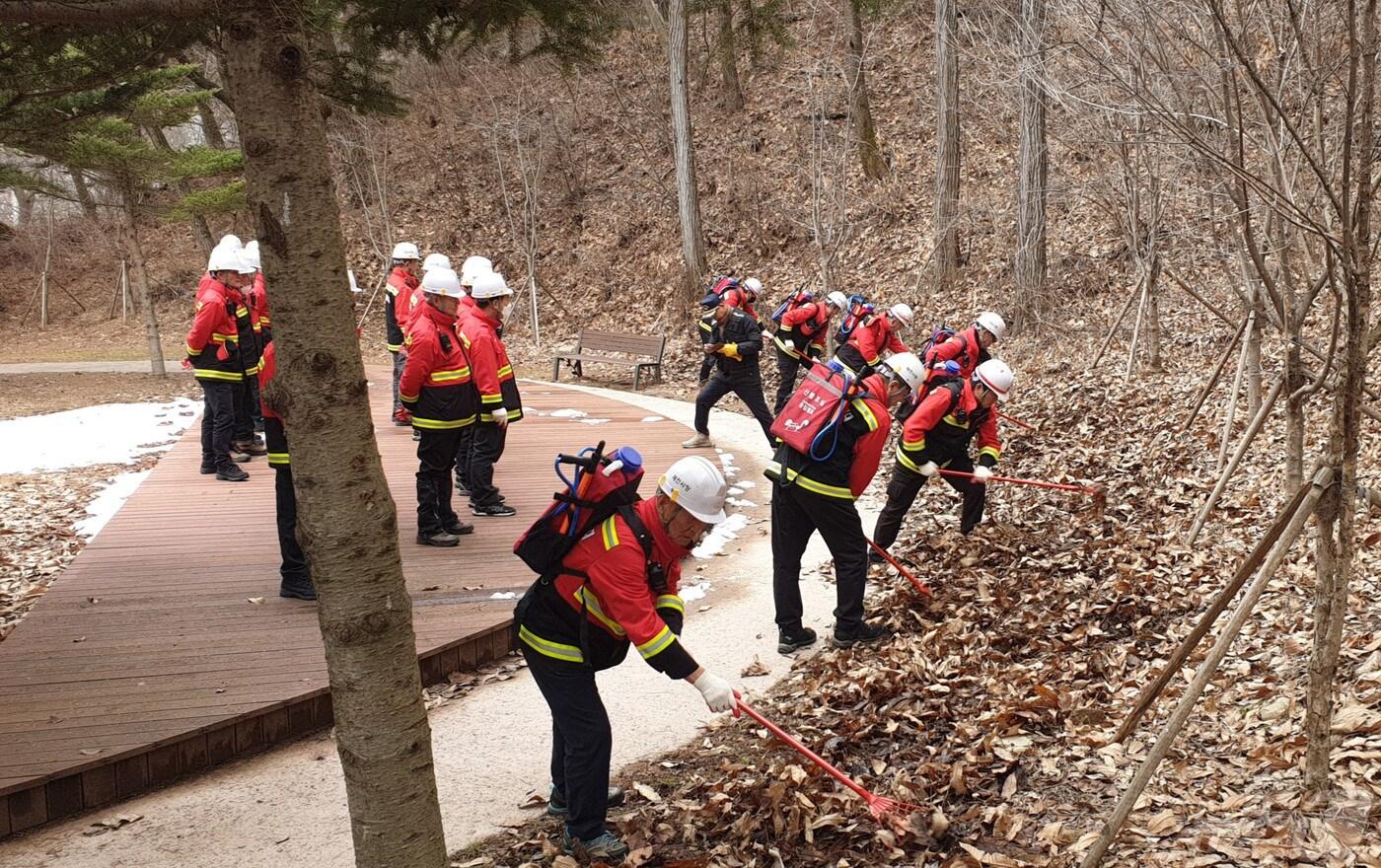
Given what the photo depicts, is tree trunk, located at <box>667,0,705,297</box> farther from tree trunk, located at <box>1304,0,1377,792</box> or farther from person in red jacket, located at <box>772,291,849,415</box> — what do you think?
tree trunk, located at <box>1304,0,1377,792</box>

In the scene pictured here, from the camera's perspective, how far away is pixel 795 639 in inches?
259

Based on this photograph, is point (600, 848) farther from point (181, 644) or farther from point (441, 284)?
point (441, 284)

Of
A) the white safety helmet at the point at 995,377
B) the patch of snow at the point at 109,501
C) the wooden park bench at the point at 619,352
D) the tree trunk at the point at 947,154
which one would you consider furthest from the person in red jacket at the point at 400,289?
the tree trunk at the point at 947,154

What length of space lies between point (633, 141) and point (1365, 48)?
23731 mm

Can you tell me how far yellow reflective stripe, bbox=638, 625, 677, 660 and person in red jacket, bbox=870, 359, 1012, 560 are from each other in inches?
160

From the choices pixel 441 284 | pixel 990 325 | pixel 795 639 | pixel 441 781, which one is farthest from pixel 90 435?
pixel 990 325

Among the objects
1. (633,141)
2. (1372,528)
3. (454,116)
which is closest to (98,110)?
(1372,528)

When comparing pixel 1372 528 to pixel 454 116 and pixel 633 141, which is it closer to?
pixel 633 141

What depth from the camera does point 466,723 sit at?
18.6ft

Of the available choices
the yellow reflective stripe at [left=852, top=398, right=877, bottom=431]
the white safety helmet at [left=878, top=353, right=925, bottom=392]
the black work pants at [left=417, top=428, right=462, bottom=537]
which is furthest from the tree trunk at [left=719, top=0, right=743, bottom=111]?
the yellow reflective stripe at [left=852, top=398, right=877, bottom=431]

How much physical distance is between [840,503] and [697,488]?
2678 millimetres

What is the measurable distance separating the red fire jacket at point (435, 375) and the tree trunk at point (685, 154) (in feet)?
41.8

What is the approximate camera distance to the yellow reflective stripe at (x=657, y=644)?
156 inches

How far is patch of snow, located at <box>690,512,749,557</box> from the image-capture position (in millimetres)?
8570
